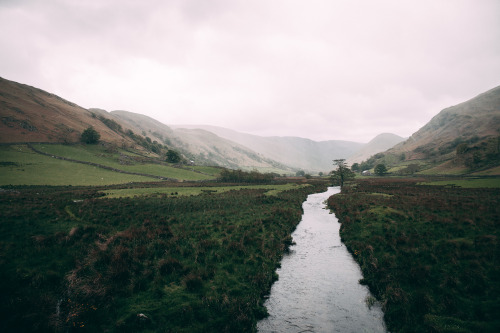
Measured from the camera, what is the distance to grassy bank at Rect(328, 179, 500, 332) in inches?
Answer: 352

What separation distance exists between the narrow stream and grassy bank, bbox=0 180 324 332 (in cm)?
98

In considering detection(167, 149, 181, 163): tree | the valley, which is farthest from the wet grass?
detection(167, 149, 181, 163): tree

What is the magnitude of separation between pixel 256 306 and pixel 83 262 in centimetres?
1071

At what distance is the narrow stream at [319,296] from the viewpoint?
32.8 feet

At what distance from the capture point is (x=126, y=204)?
2956cm

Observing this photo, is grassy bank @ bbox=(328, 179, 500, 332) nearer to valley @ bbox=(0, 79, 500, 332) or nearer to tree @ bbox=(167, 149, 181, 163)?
valley @ bbox=(0, 79, 500, 332)

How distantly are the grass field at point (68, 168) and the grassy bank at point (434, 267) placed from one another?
70.7 metres

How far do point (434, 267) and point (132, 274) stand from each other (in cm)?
1825

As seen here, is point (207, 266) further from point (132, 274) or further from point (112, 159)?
point (112, 159)

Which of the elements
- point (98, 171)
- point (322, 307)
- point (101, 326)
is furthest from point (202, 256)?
point (98, 171)

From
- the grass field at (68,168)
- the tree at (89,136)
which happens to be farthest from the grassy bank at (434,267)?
the tree at (89,136)

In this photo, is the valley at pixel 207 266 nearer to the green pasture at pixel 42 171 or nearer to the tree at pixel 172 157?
the green pasture at pixel 42 171

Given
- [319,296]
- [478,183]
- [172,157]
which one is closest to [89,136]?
[172,157]

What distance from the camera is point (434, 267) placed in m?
12.4
